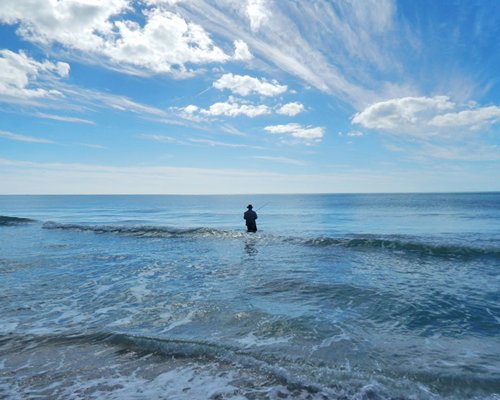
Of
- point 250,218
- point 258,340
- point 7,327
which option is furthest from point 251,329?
point 250,218

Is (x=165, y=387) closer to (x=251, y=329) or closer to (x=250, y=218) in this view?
(x=251, y=329)

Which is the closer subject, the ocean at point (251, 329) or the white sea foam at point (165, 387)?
the white sea foam at point (165, 387)

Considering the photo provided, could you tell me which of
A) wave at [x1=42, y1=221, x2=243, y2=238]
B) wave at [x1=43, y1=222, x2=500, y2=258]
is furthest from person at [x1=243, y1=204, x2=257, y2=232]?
wave at [x1=42, y1=221, x2=243, y2=238]

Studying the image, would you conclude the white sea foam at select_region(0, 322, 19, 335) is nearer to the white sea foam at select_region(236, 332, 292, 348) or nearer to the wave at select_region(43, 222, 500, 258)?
the white sea foam at select_region(236, 332, 292, 348)

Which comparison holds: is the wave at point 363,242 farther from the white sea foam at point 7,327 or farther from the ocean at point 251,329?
the white sea foam at point 7,327

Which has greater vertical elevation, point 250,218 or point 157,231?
point 250,218

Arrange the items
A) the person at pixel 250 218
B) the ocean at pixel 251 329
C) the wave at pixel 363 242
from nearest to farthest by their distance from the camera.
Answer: the ocean at pixel 251 329 → the wave at pixel 363 242 → the person at pixel 250 218

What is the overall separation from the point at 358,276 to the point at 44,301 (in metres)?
10.6

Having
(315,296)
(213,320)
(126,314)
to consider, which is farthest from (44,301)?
(315,296)

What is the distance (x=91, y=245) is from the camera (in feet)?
69.6

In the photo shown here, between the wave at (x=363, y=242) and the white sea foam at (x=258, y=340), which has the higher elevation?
the white sea foam at (x=258, y=340)

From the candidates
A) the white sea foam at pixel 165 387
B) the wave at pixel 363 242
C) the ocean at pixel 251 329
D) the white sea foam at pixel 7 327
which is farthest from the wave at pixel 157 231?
the white sea foam at pixel 165 387

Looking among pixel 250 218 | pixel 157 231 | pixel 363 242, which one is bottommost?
pixel 157 231

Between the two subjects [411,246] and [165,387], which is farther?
[411,246]
